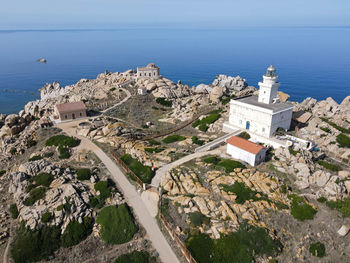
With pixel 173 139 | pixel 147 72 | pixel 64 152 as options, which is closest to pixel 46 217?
pixel 64 152

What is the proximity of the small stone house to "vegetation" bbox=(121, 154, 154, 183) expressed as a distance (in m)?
23.2

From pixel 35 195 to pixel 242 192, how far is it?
2538 cm

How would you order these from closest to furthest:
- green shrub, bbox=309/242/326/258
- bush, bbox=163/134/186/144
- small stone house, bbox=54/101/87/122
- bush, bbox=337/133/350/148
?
green shrub, bbox=309/242/326/258, bush, bbox=337/133/350/148, bush, bbox=163/134/186/144, small stone house, bbox=54/101/87/122

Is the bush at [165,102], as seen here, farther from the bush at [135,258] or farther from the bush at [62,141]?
the bush at [135,258]

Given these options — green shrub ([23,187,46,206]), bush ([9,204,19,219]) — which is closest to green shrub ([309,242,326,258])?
green shrub ([23,187,46,206])

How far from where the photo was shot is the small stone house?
171 ft

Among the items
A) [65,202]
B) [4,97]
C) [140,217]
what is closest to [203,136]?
[140,217]

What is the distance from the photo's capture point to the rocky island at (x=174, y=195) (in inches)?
918

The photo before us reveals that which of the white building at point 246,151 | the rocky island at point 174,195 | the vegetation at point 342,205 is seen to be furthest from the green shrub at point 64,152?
the vegetation at point 342,205

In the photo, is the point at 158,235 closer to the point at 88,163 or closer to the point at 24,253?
the point at 24,253

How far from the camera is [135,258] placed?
22.0m

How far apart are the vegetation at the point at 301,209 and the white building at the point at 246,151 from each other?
7480mm

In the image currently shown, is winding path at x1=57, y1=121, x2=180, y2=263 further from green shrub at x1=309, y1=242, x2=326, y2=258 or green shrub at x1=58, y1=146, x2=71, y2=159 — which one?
green shrub at x1=309, y1=242, x2=326, y2=258

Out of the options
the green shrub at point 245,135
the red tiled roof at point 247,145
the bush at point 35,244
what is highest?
the red tiled roof at point 247,145
